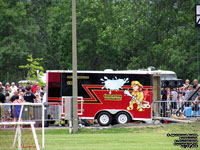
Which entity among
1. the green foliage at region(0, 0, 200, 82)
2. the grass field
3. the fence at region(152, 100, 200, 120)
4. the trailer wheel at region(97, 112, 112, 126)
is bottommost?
the grass field

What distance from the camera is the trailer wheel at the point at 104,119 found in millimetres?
29359

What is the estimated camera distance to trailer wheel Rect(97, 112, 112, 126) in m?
29.4

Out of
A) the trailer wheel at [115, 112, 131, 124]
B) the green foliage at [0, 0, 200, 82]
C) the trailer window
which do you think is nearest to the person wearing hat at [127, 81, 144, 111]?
the trailer wheel at [115, 112, 131, 124]

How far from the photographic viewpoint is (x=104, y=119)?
29594 millimetres

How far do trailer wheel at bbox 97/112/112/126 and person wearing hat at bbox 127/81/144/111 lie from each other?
3.87 ft

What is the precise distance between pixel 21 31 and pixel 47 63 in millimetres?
6251

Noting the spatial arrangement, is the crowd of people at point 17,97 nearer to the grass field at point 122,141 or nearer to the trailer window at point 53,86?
the trailer window at point 53,86

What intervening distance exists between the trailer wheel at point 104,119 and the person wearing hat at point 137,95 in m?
1.18

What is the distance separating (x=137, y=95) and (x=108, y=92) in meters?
1.54

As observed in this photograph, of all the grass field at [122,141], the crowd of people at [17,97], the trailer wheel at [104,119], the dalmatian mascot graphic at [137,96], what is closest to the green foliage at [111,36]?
the dalmatian mascot graphic at [137,96]

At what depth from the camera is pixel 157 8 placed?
59.0 meters

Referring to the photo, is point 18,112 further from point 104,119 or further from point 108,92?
point 108,92

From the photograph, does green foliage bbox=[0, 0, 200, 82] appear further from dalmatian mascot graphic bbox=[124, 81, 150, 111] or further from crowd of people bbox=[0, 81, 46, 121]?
crowd of people bbox=[0, 81, 46, 121]

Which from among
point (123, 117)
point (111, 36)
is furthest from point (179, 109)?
point (111, 36)
